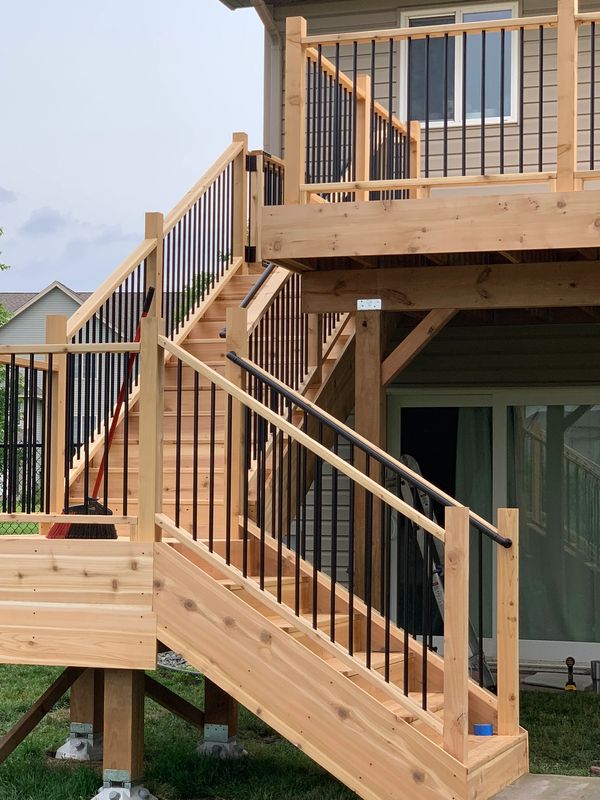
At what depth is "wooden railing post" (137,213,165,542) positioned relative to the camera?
6254 mm

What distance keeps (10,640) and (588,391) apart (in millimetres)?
6523

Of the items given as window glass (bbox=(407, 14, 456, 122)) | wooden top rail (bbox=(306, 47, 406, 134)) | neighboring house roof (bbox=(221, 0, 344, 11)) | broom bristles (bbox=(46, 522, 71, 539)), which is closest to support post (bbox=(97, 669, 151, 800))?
broom bristles (bbox=(46, 522, 71, 539))

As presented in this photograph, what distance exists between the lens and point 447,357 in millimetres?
11656

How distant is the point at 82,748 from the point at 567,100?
5131 millimetres

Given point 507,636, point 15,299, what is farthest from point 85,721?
point 15,299

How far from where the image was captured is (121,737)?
638 cm

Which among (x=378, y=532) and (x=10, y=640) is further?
(x=378, y=532)

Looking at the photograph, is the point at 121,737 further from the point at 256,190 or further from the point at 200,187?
the point at 256,190

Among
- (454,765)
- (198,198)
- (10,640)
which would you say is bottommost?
(454,765)

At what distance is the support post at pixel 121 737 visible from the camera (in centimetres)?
634

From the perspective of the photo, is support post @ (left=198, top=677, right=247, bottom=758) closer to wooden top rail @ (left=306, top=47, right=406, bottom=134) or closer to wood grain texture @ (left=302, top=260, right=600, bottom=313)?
wood grain texture @ (left=302, top=260, right=600, bottom=313)

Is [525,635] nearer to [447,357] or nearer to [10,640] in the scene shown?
[447,357]

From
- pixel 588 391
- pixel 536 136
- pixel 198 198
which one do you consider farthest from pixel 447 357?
pixel 198 198

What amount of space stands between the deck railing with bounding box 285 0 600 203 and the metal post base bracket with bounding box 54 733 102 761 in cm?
379
